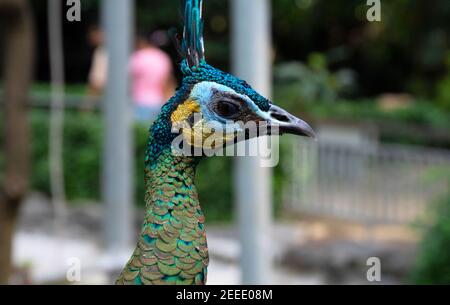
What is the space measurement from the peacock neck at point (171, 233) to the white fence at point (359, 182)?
5.15 m

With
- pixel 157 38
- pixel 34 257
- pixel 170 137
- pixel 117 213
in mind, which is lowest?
pixel 34 257

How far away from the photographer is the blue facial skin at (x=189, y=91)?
1554 mm

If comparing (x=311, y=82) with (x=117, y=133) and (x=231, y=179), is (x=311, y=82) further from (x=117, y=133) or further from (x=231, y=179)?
(x=117, y=133)

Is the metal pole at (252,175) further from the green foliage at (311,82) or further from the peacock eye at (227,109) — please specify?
the green foliage at (311,82)

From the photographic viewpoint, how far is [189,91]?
156 cm

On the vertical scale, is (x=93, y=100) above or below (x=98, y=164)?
above

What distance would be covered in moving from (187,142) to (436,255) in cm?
252

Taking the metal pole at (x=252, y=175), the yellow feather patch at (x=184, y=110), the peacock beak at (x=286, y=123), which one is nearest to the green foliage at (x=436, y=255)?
the metal pole at (x=252, y=175)

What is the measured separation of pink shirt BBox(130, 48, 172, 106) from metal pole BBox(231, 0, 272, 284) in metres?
2.38

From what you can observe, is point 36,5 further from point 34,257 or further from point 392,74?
point 34,257

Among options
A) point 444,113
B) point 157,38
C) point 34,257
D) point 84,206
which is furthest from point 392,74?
point 34,257

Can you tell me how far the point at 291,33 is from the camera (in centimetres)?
1570

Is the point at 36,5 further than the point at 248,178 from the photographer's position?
Yes

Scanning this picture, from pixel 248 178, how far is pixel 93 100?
175 inches
